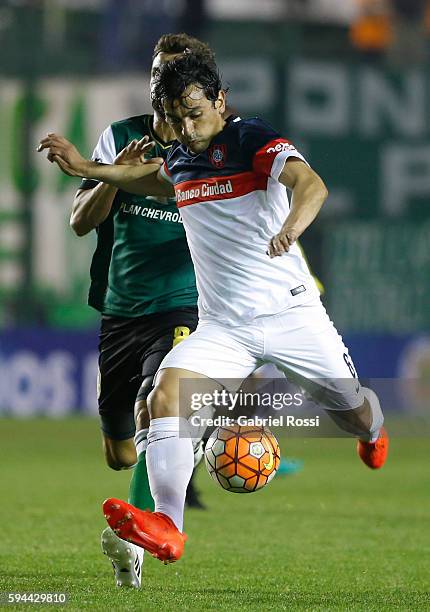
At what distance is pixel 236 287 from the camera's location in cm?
589

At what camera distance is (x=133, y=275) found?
23.7 feet

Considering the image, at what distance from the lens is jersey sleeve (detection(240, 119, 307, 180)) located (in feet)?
18.6

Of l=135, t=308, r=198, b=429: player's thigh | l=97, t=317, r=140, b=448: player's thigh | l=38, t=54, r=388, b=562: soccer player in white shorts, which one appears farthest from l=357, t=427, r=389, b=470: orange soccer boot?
l=97, t=317, r=140, b=448: player's thigh

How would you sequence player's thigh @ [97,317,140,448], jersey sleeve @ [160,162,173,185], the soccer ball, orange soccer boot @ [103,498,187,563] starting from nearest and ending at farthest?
1. orange soccer boot @ [103,498,187,563]
2. the soccer ball
3. jersey sleeve @ [160,162,173,185]
4. player's thigh @ [97,317,140,448]

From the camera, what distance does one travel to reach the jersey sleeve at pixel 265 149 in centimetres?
566

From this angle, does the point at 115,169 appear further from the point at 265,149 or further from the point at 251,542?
the point at 251,542

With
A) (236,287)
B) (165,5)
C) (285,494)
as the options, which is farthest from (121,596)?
(165,5)

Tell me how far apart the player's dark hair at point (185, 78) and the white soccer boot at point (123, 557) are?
191 centimetres

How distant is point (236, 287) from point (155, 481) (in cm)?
92

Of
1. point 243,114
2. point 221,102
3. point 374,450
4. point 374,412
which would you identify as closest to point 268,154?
point 221,102

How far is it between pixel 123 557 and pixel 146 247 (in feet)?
5.98

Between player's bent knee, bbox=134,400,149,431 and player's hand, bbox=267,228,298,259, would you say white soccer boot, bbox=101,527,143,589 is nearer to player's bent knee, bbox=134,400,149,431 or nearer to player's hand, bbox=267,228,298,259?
player's bent knee, bbox=134,400,149,431

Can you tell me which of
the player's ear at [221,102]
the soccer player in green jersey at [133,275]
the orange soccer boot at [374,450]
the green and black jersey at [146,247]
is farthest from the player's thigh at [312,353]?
the green and black jersey at [146,247]

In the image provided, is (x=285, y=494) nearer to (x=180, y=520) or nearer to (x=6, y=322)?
(x=180, y=520)
